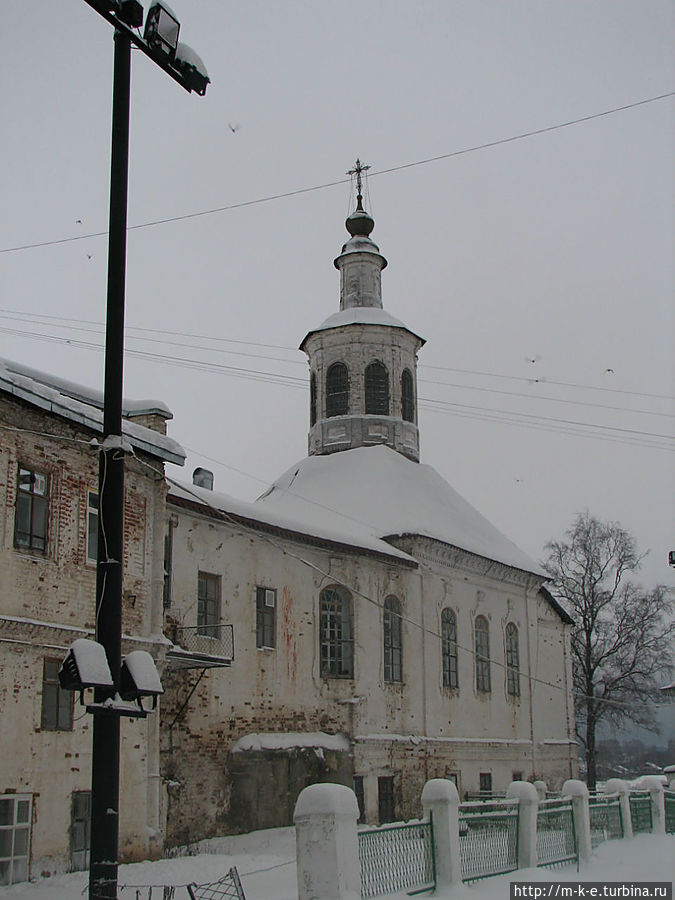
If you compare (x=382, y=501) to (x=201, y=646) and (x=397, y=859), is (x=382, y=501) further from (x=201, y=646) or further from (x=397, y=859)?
(x=397, y=859)

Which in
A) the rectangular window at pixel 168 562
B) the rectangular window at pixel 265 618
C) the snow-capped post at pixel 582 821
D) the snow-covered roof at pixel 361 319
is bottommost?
the snow-capped post at pixel 582 821

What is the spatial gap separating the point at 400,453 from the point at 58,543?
17.4 m

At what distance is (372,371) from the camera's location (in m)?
32.0

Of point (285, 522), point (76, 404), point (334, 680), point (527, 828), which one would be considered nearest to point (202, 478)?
point (285, 522)

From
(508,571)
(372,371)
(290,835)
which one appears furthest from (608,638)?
(290,835)

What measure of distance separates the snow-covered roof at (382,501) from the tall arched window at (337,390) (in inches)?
59.5

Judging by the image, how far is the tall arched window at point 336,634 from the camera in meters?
23.7

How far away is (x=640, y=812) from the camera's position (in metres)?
21.9

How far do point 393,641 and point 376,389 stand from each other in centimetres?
890

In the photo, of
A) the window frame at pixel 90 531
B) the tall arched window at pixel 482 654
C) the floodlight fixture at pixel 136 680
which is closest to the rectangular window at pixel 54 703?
the window frame at pixel 90 531

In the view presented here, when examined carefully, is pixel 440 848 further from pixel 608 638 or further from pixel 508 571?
pixel 608 638

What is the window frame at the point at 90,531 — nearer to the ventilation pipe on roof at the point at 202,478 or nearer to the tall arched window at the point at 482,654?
the ventilation pipe on roof at the point at 202,478

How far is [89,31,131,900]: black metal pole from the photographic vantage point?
7.71 metres

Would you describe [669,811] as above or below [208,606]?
below
